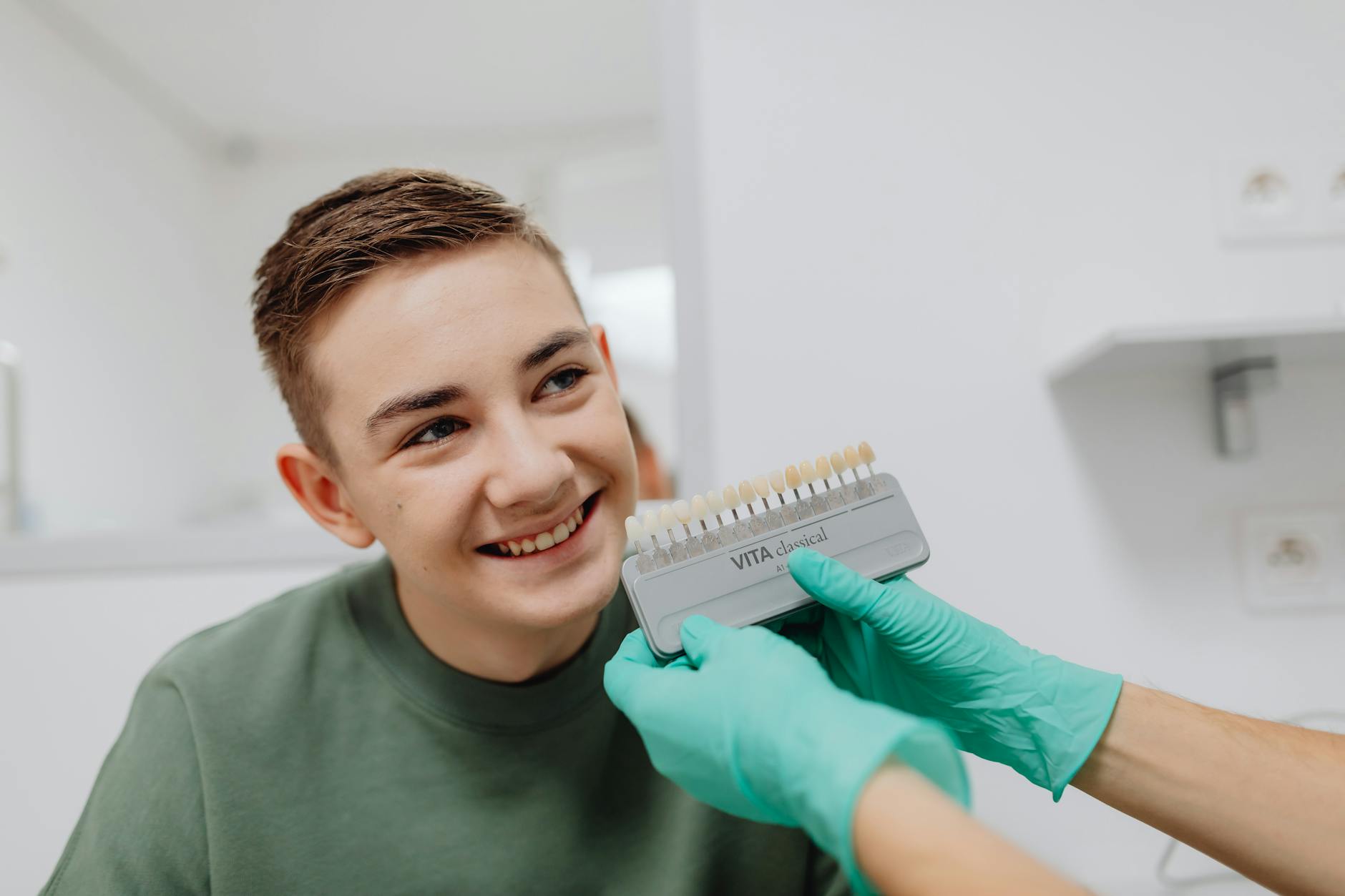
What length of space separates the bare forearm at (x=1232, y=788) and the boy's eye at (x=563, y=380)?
55 cm

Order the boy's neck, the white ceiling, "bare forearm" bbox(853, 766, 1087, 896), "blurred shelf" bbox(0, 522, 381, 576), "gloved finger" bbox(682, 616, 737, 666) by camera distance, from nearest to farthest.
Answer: "bare forearm" bbox(853, 766, 1087, 896)
"gloved finger" bbox(682, 616, 737, 666)
the boy's neck
"blurred shelf" bbox(0, 522, 381, 576)
the white ceiling

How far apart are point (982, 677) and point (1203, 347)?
1.70ft

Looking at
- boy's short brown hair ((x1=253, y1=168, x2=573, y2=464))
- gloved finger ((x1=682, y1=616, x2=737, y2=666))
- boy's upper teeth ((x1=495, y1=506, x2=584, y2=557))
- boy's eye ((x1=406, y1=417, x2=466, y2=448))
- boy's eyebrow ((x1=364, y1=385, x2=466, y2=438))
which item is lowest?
gloved finger ((x1=682, y1=616, x2=737, y2=666))

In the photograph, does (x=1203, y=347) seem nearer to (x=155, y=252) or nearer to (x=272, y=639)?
(x=272, y=639)

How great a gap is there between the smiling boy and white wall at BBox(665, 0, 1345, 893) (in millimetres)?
363

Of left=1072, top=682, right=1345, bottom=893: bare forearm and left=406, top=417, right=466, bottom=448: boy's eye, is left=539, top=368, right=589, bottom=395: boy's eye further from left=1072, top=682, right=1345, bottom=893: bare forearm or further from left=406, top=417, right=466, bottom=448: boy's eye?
left=1072, top=682, right=1345, bottom=893: bare forearm

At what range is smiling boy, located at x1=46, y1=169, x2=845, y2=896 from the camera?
2.13ft

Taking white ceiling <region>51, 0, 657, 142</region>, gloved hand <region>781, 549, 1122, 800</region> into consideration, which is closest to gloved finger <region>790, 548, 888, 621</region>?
gloved hand <region>781, 549, 1122, 800</region>

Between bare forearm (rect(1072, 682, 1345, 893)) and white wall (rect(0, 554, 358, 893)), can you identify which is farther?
white wall (rect(0, 554, 358, 893))

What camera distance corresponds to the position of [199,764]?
0.70 m

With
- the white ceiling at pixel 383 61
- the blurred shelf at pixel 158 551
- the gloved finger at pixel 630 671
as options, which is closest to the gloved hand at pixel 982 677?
the gloved finger at pixel 630 671

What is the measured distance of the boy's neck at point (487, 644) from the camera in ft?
2.45

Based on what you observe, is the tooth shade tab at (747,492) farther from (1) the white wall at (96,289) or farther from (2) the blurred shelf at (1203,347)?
(1) the white wall at (96,289)

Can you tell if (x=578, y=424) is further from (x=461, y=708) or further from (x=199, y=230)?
(x=199, y=230)
